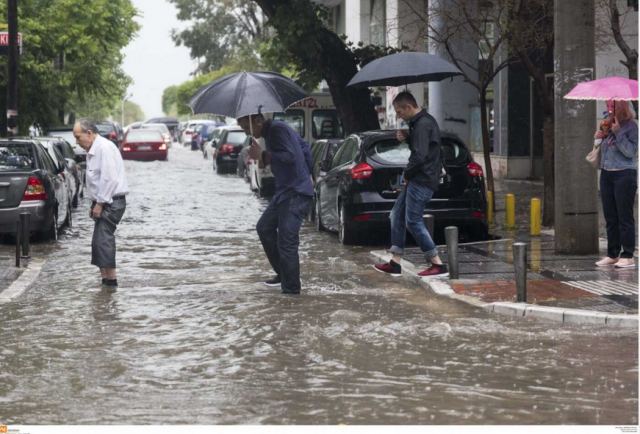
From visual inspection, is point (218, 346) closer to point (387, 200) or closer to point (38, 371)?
point (38, 371)

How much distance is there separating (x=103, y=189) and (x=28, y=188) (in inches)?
185

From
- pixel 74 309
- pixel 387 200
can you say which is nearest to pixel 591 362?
pixel 74 309

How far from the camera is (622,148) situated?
12.3 meters

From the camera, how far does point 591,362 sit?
793 cm

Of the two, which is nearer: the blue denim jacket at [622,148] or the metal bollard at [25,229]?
the blue denim jacket at [622,148]

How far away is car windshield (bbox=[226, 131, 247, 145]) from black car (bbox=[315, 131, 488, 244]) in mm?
23796

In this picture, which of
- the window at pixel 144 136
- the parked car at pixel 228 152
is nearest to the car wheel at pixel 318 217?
the parked car at pixel 228 152

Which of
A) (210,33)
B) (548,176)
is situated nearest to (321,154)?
(548,176)

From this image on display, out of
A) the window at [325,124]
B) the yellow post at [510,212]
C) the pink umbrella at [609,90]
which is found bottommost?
the yellow post at [510,212]

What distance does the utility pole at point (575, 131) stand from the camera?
527 inches

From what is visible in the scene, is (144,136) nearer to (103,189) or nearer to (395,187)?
(395,187)

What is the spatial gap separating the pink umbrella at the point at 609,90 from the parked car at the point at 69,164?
33.6 feet

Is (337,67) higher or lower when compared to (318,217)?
higher

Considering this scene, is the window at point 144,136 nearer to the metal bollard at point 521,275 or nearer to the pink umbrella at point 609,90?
the pink umbrella at point 609,90
